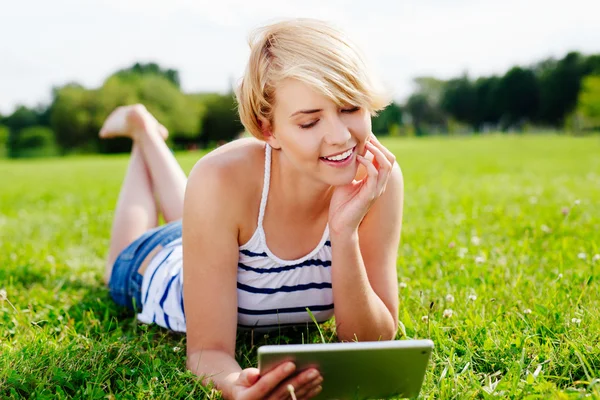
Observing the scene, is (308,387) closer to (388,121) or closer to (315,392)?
(315,392)

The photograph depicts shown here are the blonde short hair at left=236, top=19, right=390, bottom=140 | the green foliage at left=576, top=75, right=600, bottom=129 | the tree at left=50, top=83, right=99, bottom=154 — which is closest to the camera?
the blonde short hair at left=236, top=19, right=390, bottom=140

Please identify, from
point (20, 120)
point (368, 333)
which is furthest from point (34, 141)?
point (368, 333)

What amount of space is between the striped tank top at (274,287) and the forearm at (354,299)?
0.23 m

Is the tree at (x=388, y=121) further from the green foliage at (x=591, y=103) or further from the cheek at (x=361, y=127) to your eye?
the cheek at (x=361, y=127)

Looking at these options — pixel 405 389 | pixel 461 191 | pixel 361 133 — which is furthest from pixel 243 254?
pixel 461 191

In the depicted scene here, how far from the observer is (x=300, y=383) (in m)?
1.89

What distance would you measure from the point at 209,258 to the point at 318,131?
70cm

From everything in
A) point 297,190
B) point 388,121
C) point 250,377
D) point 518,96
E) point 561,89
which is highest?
point 297,190

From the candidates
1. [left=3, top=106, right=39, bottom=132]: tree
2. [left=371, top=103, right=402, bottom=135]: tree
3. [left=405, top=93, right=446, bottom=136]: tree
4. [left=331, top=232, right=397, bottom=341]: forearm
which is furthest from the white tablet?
[left=405, top=93, right=446, bottom=136]: tree

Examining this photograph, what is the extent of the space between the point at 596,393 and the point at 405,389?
622 mm

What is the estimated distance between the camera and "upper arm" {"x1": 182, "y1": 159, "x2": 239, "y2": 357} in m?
2.42

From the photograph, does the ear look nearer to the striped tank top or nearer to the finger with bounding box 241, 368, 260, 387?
the striped tank top

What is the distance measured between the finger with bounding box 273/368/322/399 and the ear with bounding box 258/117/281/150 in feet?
3.11

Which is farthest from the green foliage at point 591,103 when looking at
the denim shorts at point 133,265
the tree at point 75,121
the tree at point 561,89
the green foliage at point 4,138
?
the green foliage at point 4,138
